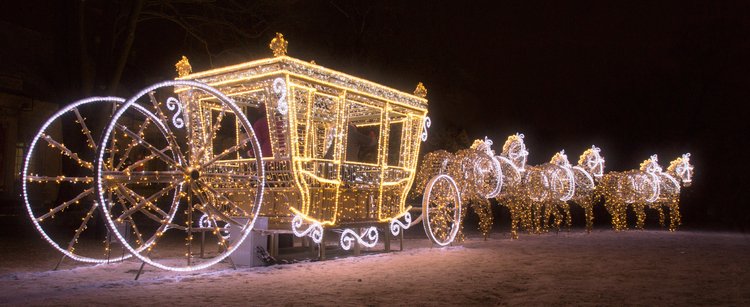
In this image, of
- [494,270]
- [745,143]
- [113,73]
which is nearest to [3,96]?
[113,73]

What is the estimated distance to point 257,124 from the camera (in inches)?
405

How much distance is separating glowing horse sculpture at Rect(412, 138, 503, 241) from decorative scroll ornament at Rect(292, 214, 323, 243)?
478 cm

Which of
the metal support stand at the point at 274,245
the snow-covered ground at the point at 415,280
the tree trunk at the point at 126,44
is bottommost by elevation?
the snow-covered ground at the point at 415,280

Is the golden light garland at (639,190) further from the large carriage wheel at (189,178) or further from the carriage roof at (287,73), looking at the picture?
the large carriage wheel at (189,178)

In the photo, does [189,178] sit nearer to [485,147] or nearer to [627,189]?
[485,147]

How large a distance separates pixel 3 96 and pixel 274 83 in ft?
67.1

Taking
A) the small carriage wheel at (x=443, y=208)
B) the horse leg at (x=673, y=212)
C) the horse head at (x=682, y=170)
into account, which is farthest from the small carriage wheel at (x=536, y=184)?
the horse head at (x=682, y=170)

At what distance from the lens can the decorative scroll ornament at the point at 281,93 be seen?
9.21 m

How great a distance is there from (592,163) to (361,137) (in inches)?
427

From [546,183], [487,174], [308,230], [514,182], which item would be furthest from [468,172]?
[308,230]

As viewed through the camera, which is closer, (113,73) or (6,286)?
(6,286)

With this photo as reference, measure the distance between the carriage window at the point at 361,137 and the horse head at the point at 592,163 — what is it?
360 inches

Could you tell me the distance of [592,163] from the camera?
20062 millimetres

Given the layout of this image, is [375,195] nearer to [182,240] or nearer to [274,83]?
[274,83]
